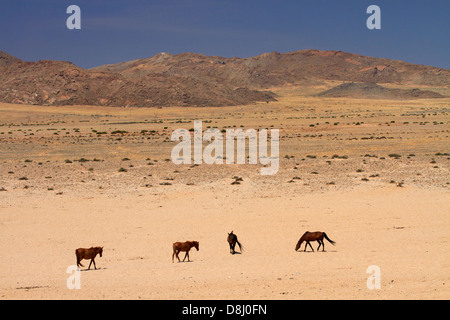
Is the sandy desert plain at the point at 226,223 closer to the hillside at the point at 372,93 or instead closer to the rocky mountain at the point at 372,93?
the rocky mountain at the point at 372,93

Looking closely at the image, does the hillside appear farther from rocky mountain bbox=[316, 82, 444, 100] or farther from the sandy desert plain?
the sandy desert plain

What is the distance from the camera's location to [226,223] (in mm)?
17609

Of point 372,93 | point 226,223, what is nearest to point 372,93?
point 372,93

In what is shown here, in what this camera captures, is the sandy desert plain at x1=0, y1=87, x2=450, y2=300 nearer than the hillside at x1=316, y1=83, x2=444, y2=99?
Yes

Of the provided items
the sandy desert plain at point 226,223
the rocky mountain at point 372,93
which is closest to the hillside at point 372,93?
the rocky mountain at point 372,93

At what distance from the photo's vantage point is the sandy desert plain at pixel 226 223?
10.0 meters

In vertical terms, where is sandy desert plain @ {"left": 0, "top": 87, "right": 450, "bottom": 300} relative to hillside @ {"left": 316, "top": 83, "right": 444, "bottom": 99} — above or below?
below

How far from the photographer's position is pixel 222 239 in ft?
49.8

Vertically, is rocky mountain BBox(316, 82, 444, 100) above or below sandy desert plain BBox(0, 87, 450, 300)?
above

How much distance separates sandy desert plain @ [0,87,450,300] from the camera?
395 inches

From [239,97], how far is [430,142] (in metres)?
95.4

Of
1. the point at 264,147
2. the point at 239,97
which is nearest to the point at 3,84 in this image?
the point at 239,97

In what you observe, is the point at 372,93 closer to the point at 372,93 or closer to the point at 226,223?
the point at 372,93

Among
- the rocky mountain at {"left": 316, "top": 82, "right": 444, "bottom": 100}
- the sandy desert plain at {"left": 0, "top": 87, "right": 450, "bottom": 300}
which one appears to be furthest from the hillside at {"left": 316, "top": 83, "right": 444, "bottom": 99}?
the sandy desert plain at {"left": 0, "top": 87, "right": 450, "bottom": 300}
